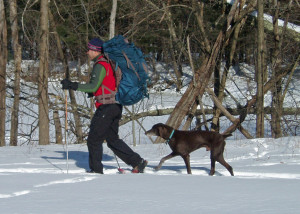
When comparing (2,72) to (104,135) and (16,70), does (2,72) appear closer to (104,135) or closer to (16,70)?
(16,70)

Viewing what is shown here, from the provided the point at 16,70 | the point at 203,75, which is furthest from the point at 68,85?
the point at 16,70

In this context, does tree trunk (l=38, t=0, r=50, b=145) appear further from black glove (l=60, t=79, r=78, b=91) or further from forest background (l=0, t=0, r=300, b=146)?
black glove (l=60, t=79, r=78, b=91)

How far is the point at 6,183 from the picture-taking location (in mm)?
5535

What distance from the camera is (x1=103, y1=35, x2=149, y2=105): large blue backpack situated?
657 centimetres

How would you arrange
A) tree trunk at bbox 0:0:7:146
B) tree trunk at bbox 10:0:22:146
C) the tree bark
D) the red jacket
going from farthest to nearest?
tree trunk at bbox 0:0:7:146 < tree trunk at bbox 10:0:22:146 < the tree bark < the red jacket

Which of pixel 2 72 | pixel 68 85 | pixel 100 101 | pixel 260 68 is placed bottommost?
pixel 100 101

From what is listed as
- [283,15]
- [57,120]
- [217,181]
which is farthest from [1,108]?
[217,181]

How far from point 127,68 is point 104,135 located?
0.93 metres

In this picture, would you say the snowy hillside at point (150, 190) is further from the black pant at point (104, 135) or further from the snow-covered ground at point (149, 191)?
the black pant at point (104, 135)

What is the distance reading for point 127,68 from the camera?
661 centimetres

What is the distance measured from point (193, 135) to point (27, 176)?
8.20 feet

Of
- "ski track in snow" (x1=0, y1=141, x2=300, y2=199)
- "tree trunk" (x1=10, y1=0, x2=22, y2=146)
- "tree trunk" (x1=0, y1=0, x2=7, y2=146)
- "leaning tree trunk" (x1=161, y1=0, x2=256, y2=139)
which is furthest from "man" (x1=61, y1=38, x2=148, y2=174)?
"tree trunk" (x1=0, y1=0, x2=7, y2=146)

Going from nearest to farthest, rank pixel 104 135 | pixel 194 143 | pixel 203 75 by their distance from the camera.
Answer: pixel 104 135
pixel 194 143
pixel 203 75

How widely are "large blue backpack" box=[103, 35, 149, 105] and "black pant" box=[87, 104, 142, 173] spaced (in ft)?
0.65
